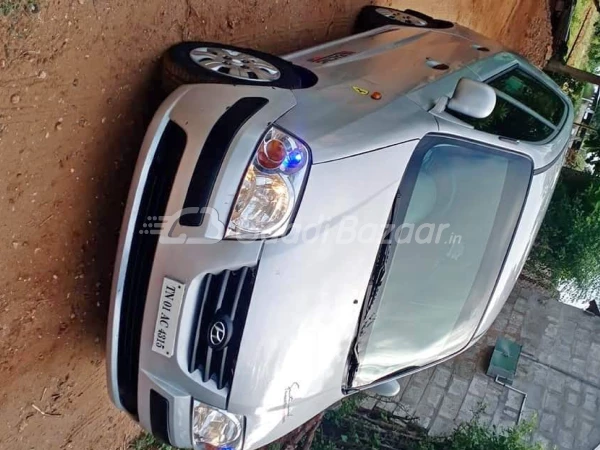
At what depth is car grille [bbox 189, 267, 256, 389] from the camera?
241 cm

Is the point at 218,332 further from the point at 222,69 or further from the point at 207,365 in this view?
the point at 222,69

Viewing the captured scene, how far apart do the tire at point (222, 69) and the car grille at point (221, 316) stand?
827 millimetres

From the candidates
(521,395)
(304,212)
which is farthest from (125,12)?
(521,395)

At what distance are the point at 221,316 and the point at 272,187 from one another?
554 mm

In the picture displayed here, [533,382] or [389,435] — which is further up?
[389,435]

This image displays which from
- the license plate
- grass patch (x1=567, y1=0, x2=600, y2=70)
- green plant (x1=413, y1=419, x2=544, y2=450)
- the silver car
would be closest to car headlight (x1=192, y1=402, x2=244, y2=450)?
the silver car

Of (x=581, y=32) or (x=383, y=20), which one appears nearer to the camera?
(x=383, y=20)

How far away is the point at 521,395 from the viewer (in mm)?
8266

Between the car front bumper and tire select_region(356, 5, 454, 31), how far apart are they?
202 centimetres

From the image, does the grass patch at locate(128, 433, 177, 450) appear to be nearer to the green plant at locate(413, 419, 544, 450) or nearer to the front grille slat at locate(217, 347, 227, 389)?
the front grille slat at locate(217, 347, 227, 389)

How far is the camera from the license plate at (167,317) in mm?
2430

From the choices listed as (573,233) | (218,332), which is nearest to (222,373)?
(218,332)

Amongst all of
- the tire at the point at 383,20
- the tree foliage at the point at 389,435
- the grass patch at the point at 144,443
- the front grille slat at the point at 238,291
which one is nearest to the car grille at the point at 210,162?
the front grille slat at the point at 238,291

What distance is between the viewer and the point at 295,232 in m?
2.40
